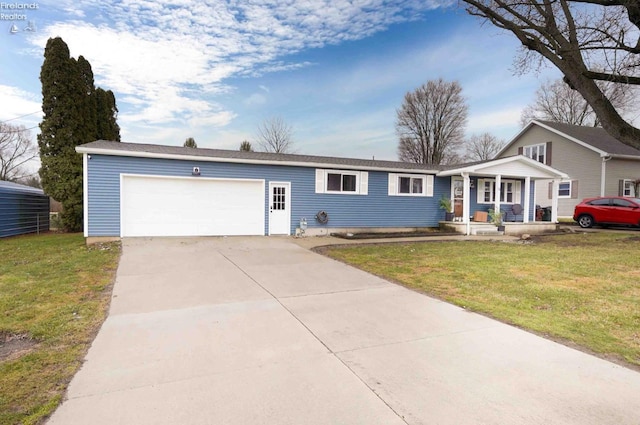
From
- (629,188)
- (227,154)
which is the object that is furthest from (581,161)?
(227,154)

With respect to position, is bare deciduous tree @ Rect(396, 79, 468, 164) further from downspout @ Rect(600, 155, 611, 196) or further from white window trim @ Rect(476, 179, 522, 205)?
white window trim @ Rect(476, 179, 522, 205)

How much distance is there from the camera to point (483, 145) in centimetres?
4484

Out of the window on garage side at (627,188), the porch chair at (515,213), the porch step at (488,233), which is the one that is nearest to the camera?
the porch step at (488,233)

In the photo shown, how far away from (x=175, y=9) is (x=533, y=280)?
11.8m

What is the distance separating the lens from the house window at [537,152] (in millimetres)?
24312

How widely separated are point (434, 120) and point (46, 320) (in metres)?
38.1

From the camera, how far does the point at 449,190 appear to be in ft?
52.7

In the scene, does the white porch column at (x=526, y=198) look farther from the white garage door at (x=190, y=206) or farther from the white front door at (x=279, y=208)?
the white garage door at (x=190, y=206)

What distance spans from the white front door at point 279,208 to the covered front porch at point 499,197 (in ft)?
24.2

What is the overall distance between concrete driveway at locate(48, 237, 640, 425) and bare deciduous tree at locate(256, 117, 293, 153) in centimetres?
2650

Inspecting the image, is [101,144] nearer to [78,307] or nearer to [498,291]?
[78,307]

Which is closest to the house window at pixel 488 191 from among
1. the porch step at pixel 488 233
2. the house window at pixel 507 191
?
the house window at pixel 507 191

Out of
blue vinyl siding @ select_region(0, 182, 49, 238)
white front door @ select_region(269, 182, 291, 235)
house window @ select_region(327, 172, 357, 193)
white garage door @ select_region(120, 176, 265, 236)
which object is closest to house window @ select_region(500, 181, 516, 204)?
house window @ select_region(327, 172, 357, 193)

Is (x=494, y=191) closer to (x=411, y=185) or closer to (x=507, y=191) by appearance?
(x=507, y=191)
